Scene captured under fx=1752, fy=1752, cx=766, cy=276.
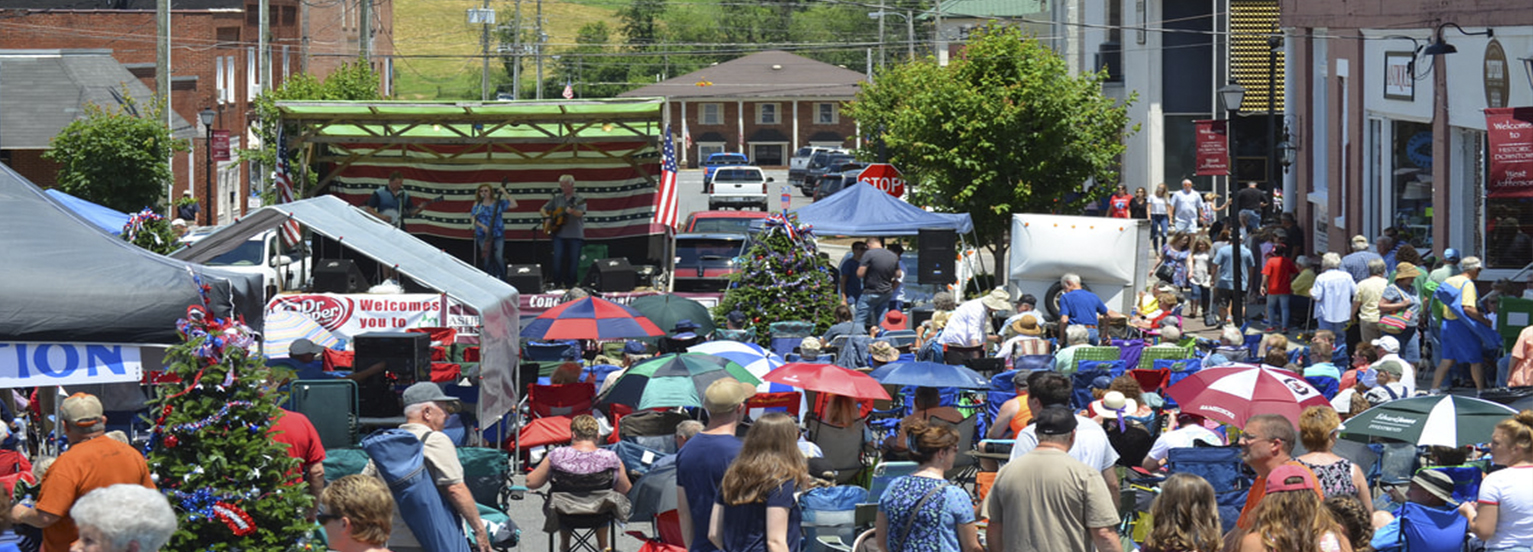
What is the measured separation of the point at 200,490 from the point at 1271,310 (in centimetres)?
1729

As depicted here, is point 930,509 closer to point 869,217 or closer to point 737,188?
point 869,217

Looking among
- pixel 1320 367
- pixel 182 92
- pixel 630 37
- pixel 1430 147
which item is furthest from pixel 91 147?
pixel 630 37

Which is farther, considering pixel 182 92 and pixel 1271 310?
pixel 182 92

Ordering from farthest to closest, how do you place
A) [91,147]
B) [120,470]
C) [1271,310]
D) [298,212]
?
[91,147]
[1271,310]
[298,212]
[120,470]

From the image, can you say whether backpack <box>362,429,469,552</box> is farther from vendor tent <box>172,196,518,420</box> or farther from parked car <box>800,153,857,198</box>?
parked car <box>800,153,857,198</box>

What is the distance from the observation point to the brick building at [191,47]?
4800 cm

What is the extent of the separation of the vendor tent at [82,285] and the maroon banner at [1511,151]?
1328 centimetres

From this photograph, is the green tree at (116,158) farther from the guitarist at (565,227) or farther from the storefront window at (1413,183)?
the storefront window at (1413,183)

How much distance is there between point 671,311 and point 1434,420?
359 inches

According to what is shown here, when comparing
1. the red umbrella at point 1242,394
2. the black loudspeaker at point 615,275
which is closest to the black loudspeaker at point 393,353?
the red umbrella at point 1242,394

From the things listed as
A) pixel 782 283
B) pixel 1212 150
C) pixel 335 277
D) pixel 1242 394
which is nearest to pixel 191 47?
pixel 335 277

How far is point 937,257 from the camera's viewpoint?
2425cm

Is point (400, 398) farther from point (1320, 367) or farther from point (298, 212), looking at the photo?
point (1320, 367)

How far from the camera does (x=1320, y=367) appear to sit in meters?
14.2
